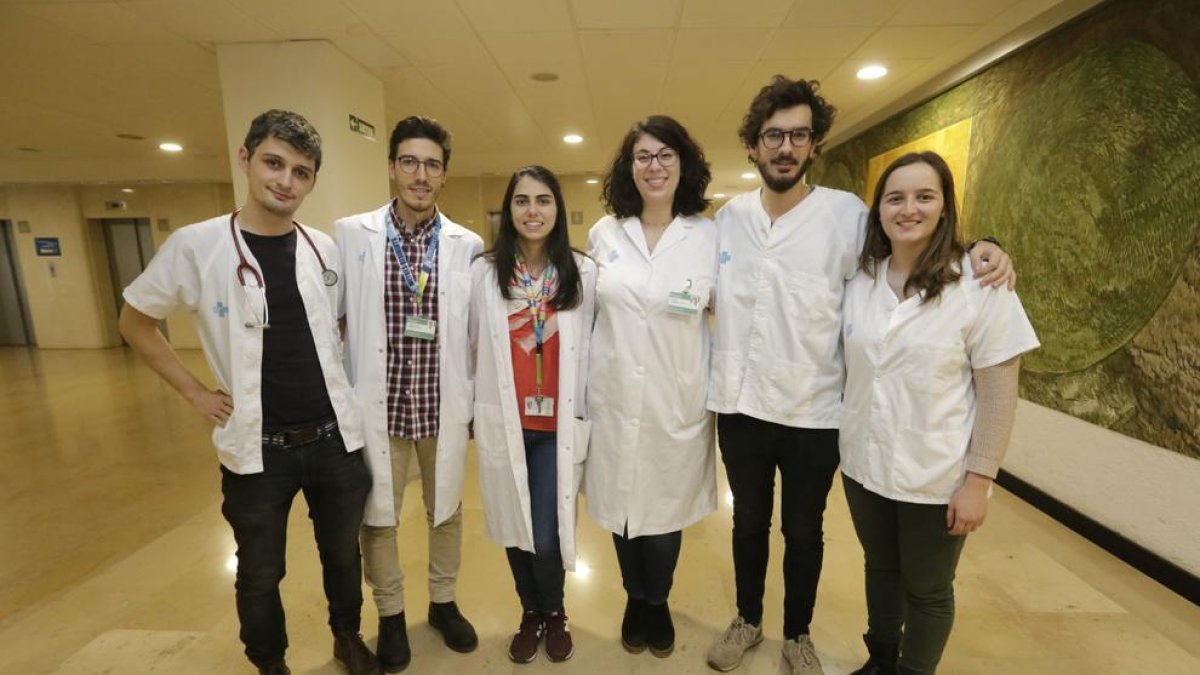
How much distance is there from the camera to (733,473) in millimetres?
1734

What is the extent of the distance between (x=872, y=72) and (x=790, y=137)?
2989 mm

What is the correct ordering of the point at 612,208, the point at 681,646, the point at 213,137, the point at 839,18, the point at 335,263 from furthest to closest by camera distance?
the point at 213,137, the point at 839,18, the point at 681,646, the point at 612,208, the point at 335,263

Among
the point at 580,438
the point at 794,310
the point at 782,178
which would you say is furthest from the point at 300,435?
the point at 782,178

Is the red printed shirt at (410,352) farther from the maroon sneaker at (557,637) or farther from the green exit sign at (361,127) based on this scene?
the green exit sign at (361,127)

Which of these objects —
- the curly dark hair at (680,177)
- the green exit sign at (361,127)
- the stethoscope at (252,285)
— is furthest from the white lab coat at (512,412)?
the green exit sign at (361,127)

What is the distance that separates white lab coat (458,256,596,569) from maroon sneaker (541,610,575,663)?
11.5 inches

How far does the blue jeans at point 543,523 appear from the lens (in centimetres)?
174

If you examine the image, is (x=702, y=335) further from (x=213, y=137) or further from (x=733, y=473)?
(x=213, y=137)

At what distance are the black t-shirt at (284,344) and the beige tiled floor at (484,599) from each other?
1.01 m

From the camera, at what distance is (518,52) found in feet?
11.2

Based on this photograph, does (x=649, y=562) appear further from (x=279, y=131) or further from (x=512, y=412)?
(x=279, y=131)

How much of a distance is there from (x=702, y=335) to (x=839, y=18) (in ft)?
7.90

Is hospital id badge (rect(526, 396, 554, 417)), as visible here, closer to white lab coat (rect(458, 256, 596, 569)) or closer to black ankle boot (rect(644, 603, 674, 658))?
white lab coat (rect(458, 256, 596, 569))

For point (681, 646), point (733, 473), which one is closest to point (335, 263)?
point (733, 473)
